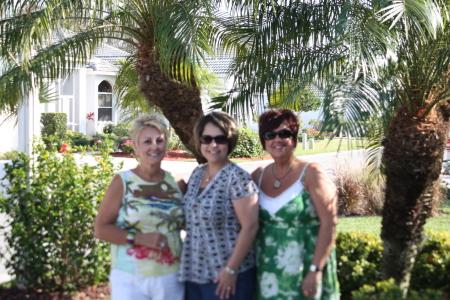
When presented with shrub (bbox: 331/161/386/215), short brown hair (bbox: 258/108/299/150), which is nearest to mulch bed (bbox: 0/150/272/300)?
short brown hair (bbox: 258/108/299/150)

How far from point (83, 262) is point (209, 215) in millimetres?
2833

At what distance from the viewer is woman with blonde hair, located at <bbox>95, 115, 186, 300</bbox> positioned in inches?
132

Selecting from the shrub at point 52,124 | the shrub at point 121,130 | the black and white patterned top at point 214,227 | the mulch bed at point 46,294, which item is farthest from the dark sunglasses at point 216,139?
the shrub at point 121,130

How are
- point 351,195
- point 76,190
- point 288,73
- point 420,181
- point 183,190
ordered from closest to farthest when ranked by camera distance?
point 183,190, point 420,181, point 76,190, point 288,73, point 351,195

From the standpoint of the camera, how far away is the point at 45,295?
5.61 metres

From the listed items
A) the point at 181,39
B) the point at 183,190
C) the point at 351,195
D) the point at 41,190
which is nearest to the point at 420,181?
the point at 183,190

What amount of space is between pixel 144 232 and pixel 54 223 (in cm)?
240

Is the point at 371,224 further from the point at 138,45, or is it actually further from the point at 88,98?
the point at 88,98

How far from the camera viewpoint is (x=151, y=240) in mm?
3342

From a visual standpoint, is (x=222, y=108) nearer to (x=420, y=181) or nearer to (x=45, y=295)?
(x=420, y=181)

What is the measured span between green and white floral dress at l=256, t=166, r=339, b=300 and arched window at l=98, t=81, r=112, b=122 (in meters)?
27.3

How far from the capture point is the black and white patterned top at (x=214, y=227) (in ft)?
10.6

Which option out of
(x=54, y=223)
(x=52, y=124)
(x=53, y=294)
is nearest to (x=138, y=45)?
(x=54, y=223)

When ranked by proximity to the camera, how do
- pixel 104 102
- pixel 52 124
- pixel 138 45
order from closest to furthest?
pixel 138 45 < pixel 52 124 < pixel 104 102
